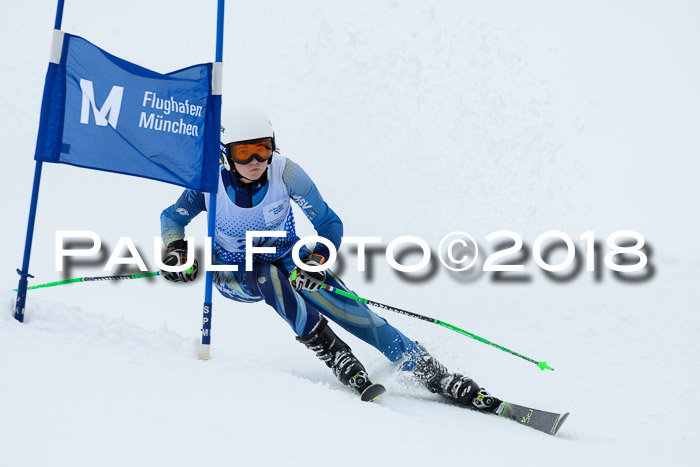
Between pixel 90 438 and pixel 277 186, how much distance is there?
2088mm

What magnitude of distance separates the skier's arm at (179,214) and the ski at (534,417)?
7.01ft

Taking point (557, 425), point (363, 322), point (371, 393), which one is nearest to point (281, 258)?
point (363, 322)

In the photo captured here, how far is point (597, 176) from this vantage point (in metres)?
17.0

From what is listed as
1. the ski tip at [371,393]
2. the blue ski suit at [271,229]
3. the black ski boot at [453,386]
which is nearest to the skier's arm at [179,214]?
the blue ski suit at [271,229]

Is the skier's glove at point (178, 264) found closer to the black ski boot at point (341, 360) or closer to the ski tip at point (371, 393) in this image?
the black ski boot at point (341, 360)

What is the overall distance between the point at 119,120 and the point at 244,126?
2.26ft

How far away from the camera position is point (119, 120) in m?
3.52

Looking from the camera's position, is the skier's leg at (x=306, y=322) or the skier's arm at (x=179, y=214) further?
the skier's arm at (x=179, y=214)

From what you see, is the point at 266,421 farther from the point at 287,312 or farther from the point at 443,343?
the point at 443,343

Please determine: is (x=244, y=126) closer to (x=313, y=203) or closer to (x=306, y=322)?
(x=313, y=203)

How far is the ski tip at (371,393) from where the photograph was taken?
3785 mm

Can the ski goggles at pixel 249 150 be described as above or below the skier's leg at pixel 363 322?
above

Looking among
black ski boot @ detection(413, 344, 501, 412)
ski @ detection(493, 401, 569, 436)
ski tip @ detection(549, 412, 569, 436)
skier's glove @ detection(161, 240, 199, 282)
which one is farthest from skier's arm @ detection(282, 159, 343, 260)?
ski tip @ detection(549, 412, 569, 436)

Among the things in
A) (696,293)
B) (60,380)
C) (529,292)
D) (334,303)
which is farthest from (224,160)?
(696,293)
